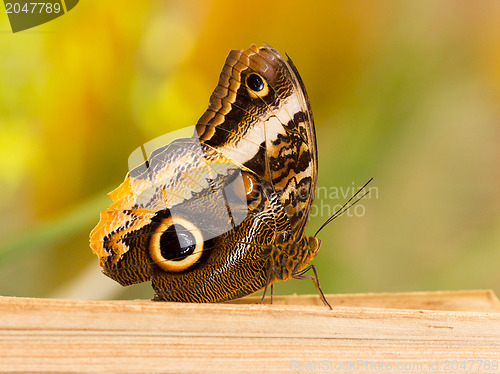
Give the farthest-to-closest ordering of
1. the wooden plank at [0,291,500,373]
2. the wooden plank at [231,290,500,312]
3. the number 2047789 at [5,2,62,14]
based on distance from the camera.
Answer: the number 2047789 at [5,2,62,14] < the wooden plank at [231,290,500,312] < the wooden plank at [0,291,500,373]

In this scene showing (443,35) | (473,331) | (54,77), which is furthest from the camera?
(443,35)

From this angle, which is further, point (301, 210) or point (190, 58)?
point (190, 58)

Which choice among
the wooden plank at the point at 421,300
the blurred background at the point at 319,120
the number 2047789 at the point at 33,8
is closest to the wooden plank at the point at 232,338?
the wooden plank at the point at 421,300

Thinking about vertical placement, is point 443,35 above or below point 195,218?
above

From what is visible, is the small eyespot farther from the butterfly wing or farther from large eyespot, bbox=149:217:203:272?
large eyespot, bbox=149:217:203:272

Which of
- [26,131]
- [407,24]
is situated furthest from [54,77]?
[407,24]

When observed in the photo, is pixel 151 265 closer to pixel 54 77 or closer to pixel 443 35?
pixel 54 77

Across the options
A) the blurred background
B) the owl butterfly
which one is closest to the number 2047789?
the blurred background

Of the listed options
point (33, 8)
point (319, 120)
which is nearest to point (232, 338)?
point (319, 120)
